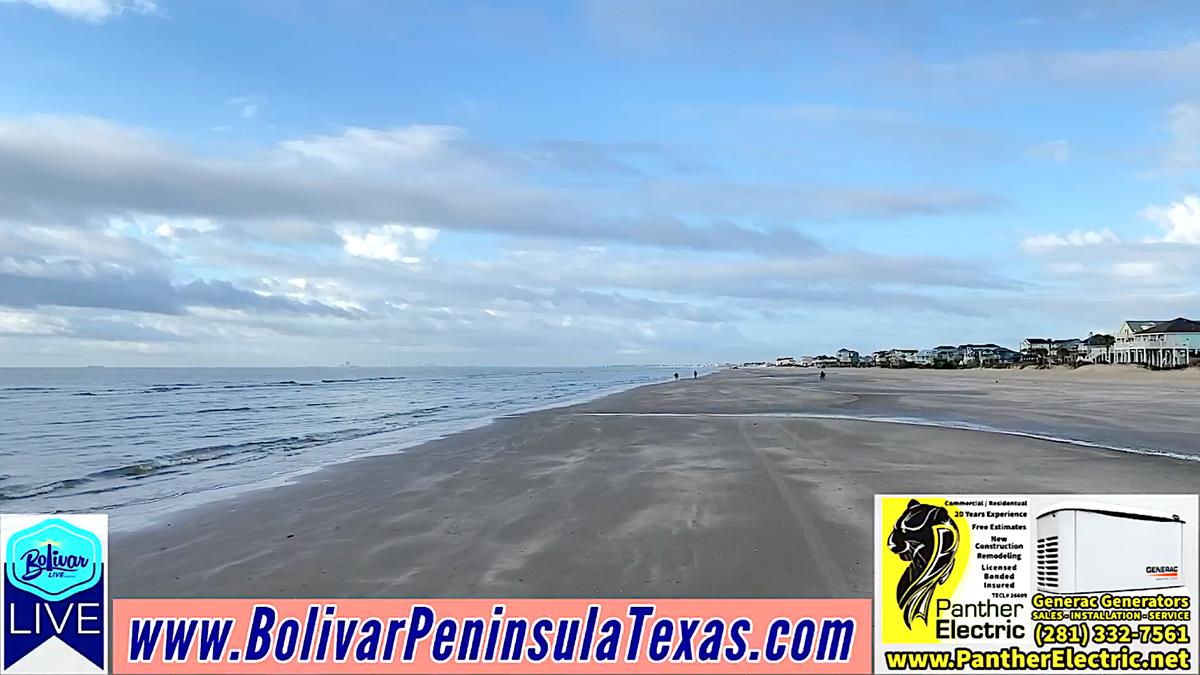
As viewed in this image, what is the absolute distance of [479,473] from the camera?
1328cm

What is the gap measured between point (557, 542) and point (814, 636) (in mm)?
3341

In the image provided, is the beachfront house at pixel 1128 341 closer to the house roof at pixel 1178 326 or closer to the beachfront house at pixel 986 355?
the house roof at pixel 1178 326

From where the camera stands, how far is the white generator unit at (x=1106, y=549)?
3.84 metres

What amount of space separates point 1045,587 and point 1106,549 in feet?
1.22

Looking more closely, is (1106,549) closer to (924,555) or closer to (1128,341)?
(924,555)

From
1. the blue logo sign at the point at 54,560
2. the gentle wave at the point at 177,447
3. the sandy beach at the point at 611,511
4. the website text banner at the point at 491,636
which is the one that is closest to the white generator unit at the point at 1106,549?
the website text banner at the point at 491,636

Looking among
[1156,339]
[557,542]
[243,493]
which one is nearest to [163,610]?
[557,542]

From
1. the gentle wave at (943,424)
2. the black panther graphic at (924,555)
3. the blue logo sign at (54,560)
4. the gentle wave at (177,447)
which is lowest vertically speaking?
the gentle wave at (177,447)

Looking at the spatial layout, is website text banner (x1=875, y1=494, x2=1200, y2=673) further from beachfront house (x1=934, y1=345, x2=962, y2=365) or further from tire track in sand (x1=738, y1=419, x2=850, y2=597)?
beachfront house (x1=934, y1=345, x2=962, y2=365)

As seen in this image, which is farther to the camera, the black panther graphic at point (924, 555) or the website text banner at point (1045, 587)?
the black panther graphic at point (924, 555)

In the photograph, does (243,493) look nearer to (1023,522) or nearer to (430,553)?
(430,553)

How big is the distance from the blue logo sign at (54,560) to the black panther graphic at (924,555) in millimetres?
5659

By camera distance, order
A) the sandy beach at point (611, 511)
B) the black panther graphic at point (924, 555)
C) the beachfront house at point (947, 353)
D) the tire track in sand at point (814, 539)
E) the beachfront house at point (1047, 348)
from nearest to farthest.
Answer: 1. the black panther graphic at point (924, 555)
2. the tire track in sand at point (814, 539)
3. the sandy beach at point (611, 511)
4. the beachfront house at point (1047, 348)
5. the beachfront house at point (947, 353)

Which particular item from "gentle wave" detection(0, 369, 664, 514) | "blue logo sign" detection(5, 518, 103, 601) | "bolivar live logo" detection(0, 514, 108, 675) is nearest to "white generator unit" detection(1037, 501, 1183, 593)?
"bolivar live logo" detection(0, 514, 108, 675)
